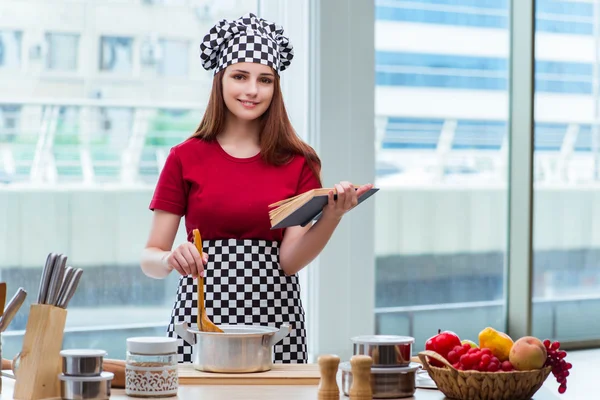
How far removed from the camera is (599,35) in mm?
5242

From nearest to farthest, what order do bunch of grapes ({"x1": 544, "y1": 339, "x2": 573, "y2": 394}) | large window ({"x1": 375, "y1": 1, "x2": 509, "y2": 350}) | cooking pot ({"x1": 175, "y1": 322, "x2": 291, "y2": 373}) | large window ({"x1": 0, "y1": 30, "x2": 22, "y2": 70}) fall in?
bunch of grapes ({"x1": 544, "y1": 339, "x2": 573, "y2": 394})
cooking pot ({"x1": 175, "y1": 322, "x2": 291, "y2": 373})
large window ({"x1": 0, "y1": 30, "x2": 22, "y2": 70})
large window ({"x1": 375, "y1": 1, "x2": 509, "y2": 350})

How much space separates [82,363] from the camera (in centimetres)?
149

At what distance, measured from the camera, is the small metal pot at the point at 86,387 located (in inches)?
58.1

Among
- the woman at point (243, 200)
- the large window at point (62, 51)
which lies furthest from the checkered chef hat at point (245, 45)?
the large window at point (62, 51)

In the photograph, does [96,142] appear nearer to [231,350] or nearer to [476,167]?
[476,167]

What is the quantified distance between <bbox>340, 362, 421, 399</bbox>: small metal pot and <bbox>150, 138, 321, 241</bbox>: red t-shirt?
0.81 metres

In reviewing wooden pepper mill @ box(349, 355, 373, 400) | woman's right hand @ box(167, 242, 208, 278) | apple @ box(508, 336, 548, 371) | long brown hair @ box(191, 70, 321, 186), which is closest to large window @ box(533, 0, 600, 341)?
long brown hair @ box(191, 70, 321, 186)

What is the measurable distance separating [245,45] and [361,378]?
1.15 m

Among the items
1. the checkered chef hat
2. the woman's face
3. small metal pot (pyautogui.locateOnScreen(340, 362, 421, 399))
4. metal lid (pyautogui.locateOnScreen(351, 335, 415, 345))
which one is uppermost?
the checkered chef hat

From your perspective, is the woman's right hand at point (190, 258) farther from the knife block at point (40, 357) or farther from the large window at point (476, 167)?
the large window at point (476, 167)

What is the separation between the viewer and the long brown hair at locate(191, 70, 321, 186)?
2391 millimetres

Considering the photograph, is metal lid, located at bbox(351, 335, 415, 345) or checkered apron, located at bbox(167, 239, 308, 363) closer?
metal lid, located at bbox(351, 335, 415, 345)

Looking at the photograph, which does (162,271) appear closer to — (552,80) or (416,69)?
(416,69)

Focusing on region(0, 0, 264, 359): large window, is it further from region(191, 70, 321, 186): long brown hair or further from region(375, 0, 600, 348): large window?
region(191, 70, 321, 186): long brown hair
